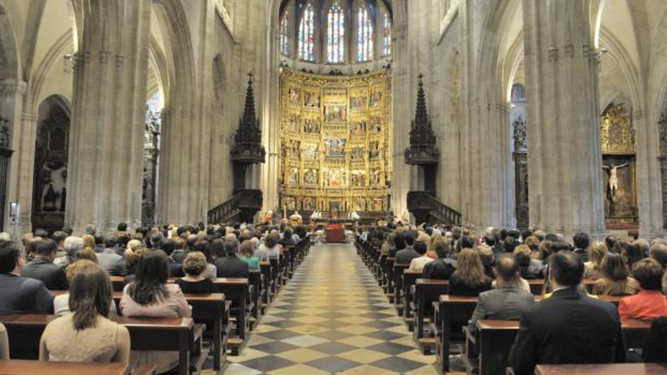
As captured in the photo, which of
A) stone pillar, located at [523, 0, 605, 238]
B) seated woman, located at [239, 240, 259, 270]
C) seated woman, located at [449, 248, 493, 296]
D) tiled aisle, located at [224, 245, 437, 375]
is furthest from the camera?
stone pillar, located at [523, 0, 605, 238]

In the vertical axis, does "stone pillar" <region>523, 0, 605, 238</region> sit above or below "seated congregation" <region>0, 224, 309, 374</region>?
above

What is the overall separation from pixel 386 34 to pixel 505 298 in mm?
44350

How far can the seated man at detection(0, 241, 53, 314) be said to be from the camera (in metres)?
3.81

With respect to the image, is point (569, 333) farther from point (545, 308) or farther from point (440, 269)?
point (440, 269)

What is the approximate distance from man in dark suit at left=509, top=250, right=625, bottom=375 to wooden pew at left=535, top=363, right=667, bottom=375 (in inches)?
7.6

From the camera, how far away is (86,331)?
272cm

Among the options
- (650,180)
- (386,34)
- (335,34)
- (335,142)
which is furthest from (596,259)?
(335,34)

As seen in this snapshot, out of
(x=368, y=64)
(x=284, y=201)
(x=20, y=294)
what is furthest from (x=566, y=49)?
(x=368, y=64)

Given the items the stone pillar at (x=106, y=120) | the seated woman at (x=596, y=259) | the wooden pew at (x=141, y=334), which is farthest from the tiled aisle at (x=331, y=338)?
the stone pillar at (x=106, y=120)

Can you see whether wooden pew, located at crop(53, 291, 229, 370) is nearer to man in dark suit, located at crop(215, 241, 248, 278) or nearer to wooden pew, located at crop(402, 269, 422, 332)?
man in dark suit, located at crop(215, 241, 248, 278)

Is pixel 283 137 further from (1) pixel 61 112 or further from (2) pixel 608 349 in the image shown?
(2) pixel 608 349

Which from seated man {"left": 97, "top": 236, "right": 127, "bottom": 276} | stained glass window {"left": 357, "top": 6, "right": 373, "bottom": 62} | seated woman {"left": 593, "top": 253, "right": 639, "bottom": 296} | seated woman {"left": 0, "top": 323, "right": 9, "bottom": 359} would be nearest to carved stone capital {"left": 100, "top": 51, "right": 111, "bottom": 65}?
seated man {"left": 97, "top": 236, "right": 127, "bottom": 276}

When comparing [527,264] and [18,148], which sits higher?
[18,148]

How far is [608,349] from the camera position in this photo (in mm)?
2912
